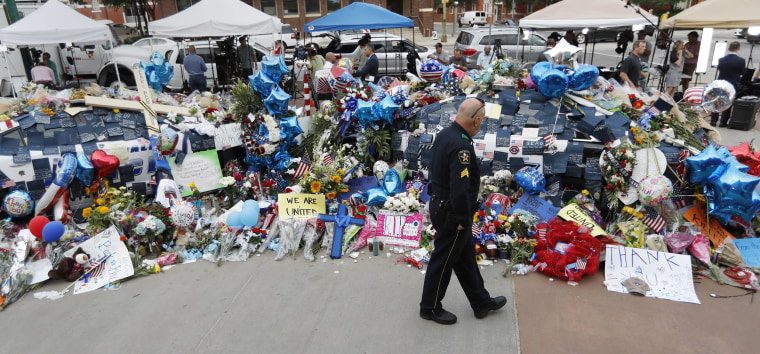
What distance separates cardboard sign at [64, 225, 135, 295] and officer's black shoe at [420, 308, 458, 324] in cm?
288

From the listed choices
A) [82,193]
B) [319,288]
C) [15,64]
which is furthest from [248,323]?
[15,64]

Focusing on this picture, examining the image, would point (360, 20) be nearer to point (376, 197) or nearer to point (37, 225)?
point (376, 197)

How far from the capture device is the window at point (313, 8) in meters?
34.3

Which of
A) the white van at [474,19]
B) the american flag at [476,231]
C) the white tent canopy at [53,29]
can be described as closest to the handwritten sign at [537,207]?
the american flag at [476,231]

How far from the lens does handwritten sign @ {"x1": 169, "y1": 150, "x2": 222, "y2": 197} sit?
6008 mm

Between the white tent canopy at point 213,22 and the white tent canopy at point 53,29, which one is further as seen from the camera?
the white tent canopy at point 213,22

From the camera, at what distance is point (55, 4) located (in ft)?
32.3

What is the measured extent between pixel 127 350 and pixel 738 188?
17.9ft

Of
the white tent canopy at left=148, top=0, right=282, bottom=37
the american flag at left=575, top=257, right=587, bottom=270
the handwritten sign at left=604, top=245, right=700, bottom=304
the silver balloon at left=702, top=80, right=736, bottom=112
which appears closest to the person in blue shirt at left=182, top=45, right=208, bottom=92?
the white tent canopy at left=148, top=0, right=282, bottom=37

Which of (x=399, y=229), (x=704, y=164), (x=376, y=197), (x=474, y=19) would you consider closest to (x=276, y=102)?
(x=376, y=197)

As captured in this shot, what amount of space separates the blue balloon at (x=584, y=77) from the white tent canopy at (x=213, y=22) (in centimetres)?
728

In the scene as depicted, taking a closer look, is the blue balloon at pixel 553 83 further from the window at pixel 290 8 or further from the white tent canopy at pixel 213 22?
the window at pixel 290 8

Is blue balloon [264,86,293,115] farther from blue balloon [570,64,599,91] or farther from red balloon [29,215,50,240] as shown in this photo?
blue balloon [570,64,599,91]

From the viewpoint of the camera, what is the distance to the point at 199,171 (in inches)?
242
